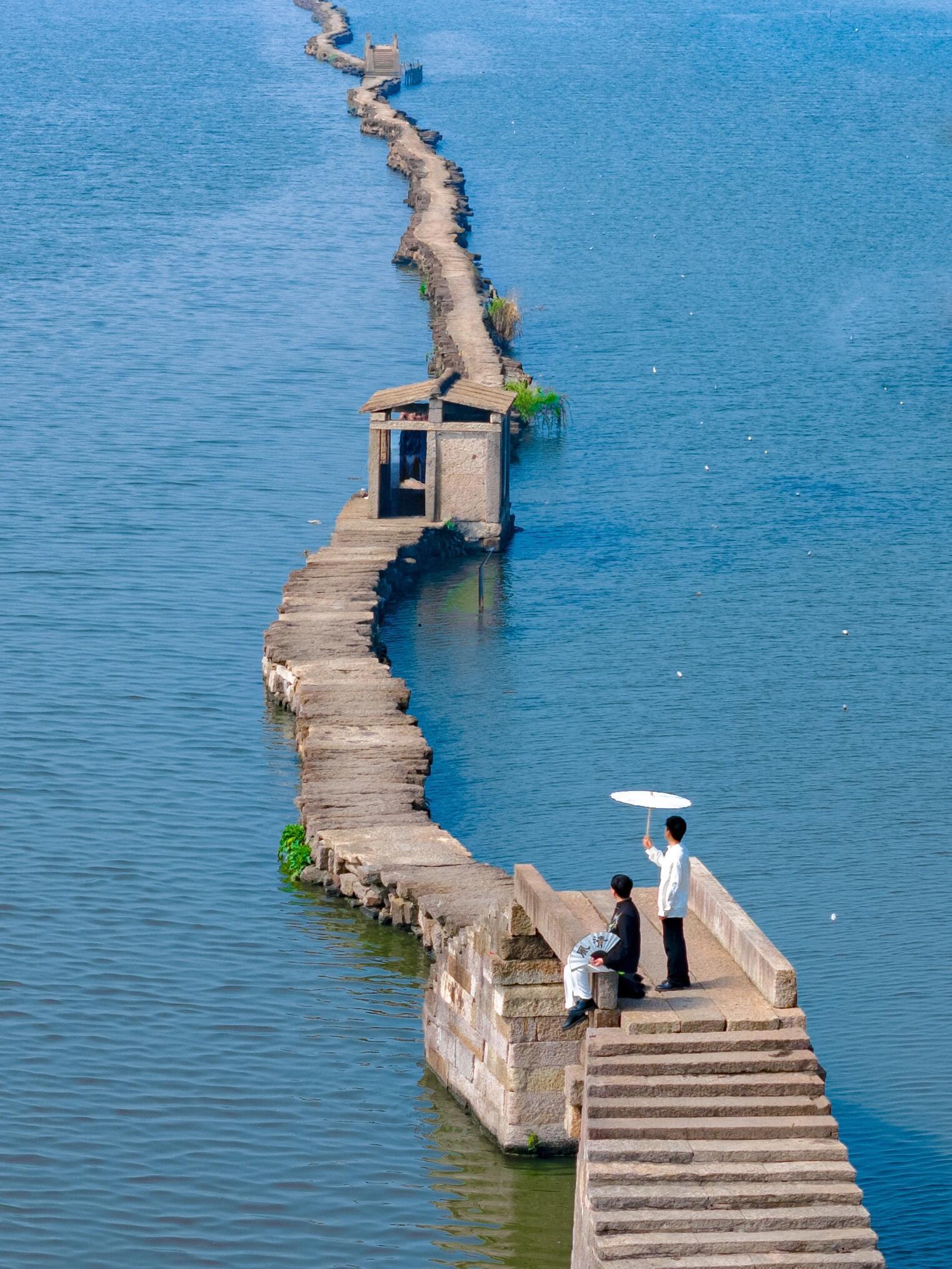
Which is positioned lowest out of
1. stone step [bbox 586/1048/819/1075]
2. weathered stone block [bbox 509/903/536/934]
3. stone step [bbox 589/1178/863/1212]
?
stone step [bbox 589/1178/863/1212]

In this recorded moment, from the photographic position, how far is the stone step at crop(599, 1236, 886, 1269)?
719 inches

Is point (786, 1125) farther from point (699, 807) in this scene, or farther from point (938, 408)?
point (938, 408)

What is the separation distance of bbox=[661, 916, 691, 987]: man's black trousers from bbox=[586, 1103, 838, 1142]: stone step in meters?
1.61

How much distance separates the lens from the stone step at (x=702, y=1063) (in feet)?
64.8

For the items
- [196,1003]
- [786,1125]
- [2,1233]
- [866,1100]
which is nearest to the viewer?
[786,1125]

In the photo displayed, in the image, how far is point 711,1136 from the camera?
19375 millimetres

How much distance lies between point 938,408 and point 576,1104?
45152mm

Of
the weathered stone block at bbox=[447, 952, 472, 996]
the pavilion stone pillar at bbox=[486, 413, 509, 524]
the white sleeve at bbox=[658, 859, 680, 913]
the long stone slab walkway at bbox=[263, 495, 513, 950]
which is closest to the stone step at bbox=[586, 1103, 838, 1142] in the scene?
the white sleeve at bbox=[658, 859, 680, 913]

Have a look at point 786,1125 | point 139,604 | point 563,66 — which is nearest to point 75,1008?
point 786,1125

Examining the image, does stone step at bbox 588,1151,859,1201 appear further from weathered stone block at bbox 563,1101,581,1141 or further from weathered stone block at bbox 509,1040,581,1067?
weathered stone block at bbox 509,1040,581,1067

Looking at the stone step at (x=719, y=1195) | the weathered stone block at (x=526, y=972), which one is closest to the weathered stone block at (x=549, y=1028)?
the weathered stone block at (x=526, y=972)

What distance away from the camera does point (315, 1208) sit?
22625mm

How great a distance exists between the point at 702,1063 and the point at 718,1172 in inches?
43.1

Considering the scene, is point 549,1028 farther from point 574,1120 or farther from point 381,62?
point 381,62
